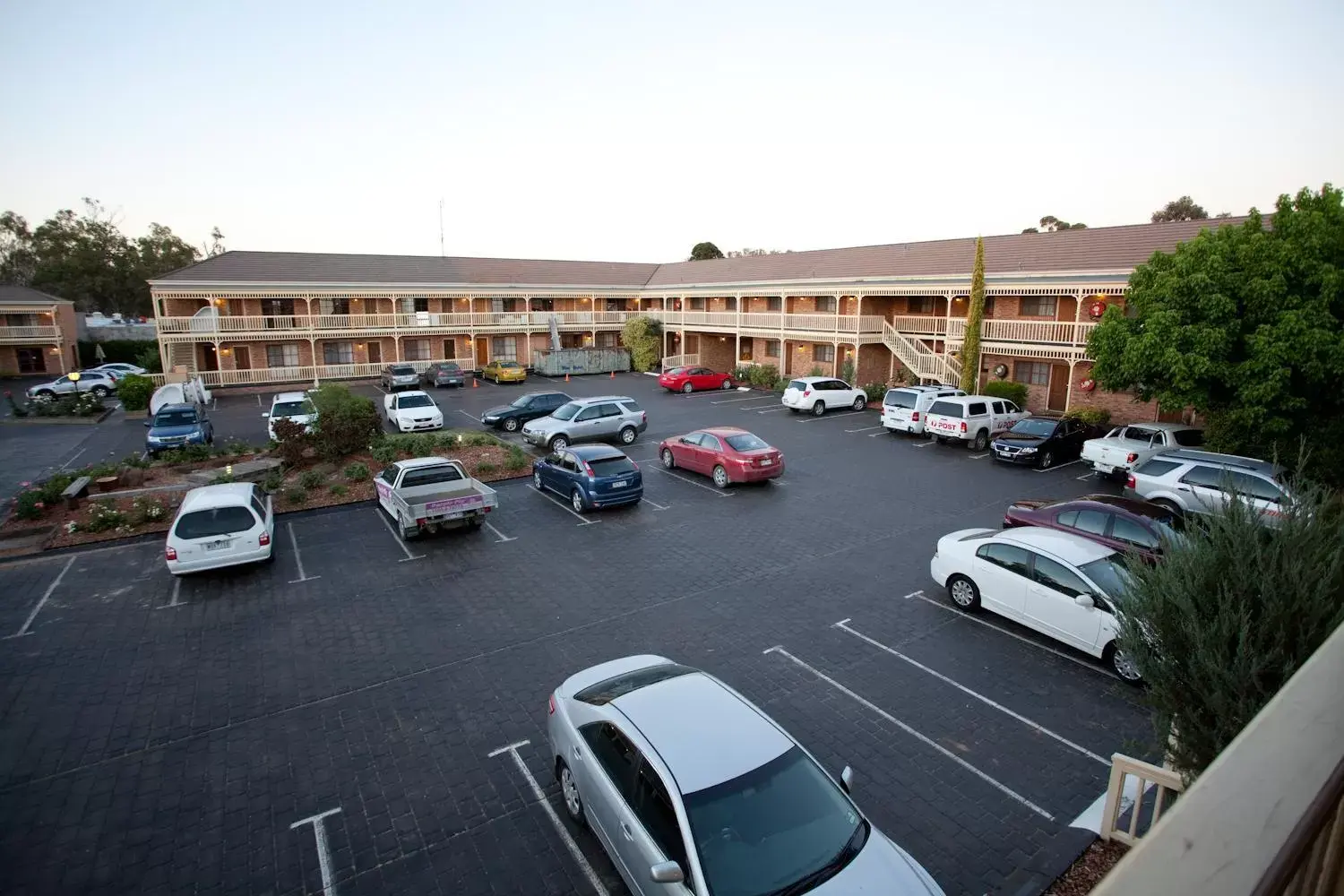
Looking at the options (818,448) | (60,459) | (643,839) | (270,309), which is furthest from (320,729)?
(270,309)

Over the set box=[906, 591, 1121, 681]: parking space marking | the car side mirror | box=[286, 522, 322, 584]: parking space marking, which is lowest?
box=[286, 522, 322, 584]: parking space marking

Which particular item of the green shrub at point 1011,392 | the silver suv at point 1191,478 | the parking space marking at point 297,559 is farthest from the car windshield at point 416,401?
the silver suv at point 1191,478

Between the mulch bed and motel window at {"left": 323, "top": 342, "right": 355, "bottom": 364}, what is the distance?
4345cm

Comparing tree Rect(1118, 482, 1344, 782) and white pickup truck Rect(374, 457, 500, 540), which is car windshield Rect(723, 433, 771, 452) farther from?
tree Rect(1118, 482, 1344, 782)

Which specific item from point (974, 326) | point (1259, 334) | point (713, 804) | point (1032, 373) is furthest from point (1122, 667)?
point (1032, 373)

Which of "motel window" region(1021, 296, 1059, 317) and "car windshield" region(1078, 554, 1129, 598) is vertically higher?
"motel window" region(1021, 296, 1059, 317)

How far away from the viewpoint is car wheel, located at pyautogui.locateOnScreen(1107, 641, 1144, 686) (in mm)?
9051

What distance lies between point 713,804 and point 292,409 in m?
23.8

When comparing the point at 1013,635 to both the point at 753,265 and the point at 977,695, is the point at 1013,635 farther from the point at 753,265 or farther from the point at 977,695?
the point at 753,265

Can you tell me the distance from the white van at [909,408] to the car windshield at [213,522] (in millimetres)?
20380

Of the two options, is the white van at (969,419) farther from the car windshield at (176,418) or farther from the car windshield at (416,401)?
the car windshield at (176,418)

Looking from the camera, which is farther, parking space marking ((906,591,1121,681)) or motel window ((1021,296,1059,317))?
motel window ((1021,296,1059,317))

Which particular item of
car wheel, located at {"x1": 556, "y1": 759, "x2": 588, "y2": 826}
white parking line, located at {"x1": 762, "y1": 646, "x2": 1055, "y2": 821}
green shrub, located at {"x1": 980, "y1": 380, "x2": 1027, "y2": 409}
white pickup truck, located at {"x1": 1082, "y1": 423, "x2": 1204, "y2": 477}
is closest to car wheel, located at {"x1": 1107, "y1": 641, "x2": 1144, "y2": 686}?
white parking line, located at {"x1": 762, "y1": 646, "x2": 1055, "y2": 821}

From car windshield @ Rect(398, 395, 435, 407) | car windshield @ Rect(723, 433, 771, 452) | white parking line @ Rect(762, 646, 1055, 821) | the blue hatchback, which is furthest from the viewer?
car windshield @ Rect(398, 395, 435, 407)
